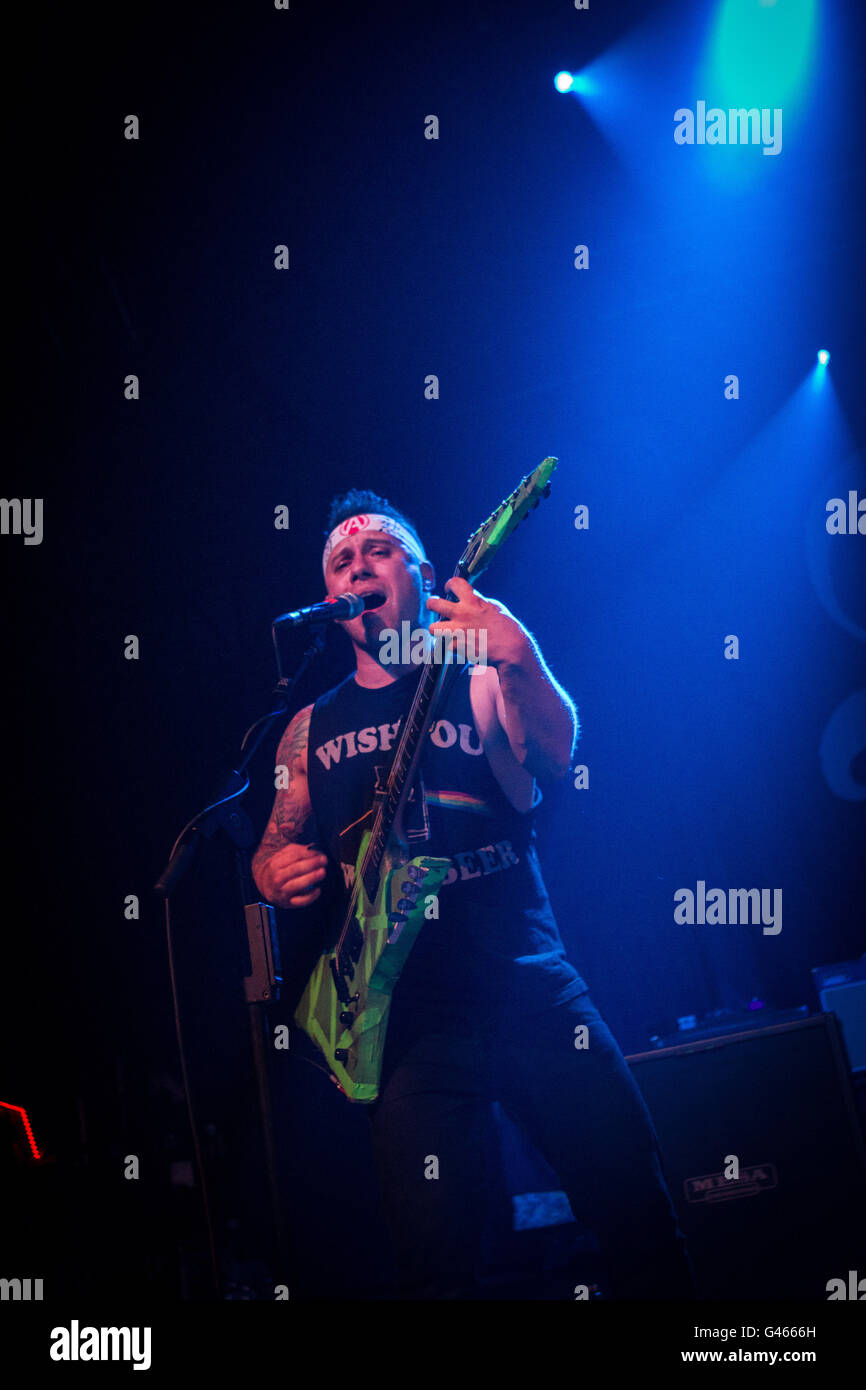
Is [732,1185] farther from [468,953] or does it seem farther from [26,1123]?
[26,1123]

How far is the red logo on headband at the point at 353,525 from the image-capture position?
3051 mm

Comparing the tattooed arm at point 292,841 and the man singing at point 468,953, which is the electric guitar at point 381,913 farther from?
the tattooed arm at point 292,841

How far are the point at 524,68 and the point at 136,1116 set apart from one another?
140 inches

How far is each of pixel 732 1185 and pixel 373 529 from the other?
213 cm

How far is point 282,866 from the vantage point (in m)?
2.85

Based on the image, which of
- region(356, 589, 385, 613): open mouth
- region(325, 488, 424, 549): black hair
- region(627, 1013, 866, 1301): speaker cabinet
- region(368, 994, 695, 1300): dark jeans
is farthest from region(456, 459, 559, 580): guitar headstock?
region(627, 1013, 866, 1301): speaker cabinet

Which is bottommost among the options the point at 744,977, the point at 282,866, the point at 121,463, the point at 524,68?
the point at 744,977

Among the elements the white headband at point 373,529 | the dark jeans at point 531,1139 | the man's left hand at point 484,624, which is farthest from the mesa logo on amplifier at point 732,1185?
the white headband at point 373,529

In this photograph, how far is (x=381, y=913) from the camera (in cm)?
252

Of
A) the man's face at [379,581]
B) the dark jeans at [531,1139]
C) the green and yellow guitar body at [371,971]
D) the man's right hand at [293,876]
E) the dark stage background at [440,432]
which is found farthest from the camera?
the dark stage background at [440,432]

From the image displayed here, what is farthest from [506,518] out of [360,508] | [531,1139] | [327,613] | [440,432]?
[531,1139]
